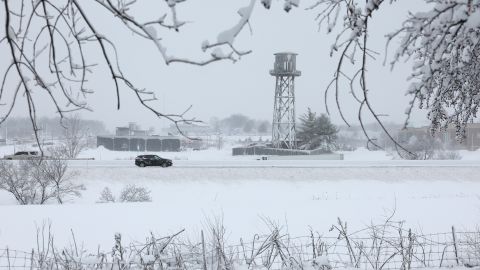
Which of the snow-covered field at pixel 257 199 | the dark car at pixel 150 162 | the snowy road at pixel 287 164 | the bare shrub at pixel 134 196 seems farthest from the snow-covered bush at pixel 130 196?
the dark car at pixel 150 162

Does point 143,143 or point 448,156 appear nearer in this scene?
point 448,156

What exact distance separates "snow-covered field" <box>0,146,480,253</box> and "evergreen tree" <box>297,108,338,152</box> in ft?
67.4

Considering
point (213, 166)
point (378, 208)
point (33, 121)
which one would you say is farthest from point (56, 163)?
point (33, 121)

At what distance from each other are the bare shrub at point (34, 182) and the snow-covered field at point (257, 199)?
1123mm

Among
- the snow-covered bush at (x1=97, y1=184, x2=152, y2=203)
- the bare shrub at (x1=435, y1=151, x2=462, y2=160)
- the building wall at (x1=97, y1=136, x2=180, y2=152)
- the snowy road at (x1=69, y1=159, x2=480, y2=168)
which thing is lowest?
the snow-covered bush at (x1=97, y1=184, x2=152, y2=203)

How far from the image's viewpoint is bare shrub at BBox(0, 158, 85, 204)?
93.8ft

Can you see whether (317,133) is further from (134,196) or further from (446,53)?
(446,53)

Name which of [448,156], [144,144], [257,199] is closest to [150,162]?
[257,199]

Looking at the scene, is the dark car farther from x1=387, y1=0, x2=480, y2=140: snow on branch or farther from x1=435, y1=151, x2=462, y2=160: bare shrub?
x1=435, y1=151, x2=462, y2=160: bare shrub

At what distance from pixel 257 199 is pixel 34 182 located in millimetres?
13908

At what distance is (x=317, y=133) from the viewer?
6012cm

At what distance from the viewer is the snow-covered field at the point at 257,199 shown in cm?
1753

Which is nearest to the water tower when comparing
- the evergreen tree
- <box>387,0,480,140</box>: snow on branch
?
the evergreen tree

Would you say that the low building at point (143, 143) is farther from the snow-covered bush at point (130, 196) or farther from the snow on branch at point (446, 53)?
the snow on branch at point (446, 53)
